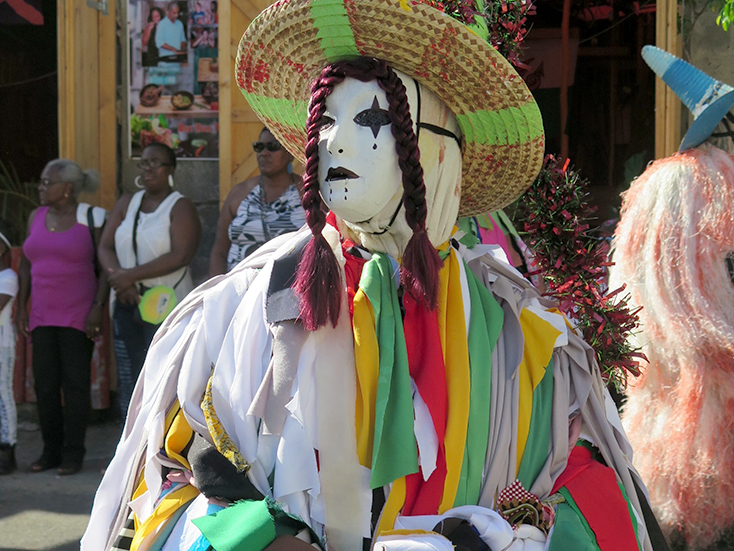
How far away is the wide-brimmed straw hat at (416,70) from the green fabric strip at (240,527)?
981 millimetres

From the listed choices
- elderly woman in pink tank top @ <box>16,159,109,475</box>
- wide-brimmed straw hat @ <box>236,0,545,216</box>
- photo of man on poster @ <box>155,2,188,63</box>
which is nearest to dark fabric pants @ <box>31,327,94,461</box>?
elderly woman in pink tank top @ <box>16,159,109,475</box>

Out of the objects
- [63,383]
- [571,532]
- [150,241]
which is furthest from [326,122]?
[63,383]

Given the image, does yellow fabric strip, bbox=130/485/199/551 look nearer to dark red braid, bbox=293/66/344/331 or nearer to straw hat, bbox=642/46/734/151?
dark red braid, bbox=293/66/344/331

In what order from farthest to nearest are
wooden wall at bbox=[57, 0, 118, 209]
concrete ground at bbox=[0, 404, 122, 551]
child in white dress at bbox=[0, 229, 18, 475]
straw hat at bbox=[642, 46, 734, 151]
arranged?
wooden wall at bbox=[57, 0, 118, 209], child in white dress at bbox=[0, 229, 18, 475], concrete ground at bbox=[0, 404, 122, 551], straw hat at bbox=[642, 46, 734, 151]

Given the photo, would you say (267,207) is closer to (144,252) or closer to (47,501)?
(144,252)

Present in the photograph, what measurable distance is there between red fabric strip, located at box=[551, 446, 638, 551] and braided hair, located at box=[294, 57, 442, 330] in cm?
49

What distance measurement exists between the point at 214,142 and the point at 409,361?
14.1 feet

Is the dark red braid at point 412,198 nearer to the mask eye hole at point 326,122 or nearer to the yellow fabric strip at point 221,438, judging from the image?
the mask eye hole at point 326,122

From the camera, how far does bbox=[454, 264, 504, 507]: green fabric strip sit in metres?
1.87

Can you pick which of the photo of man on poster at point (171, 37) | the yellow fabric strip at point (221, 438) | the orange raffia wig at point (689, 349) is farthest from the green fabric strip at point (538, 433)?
the photo of man on poster at point (171, 37)

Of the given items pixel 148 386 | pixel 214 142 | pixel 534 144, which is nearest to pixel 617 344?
pixel 534 144

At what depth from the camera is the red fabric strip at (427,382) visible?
185 cm

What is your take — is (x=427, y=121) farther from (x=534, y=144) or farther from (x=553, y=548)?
(x=553, y=548)

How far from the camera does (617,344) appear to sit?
2254 millimetres
